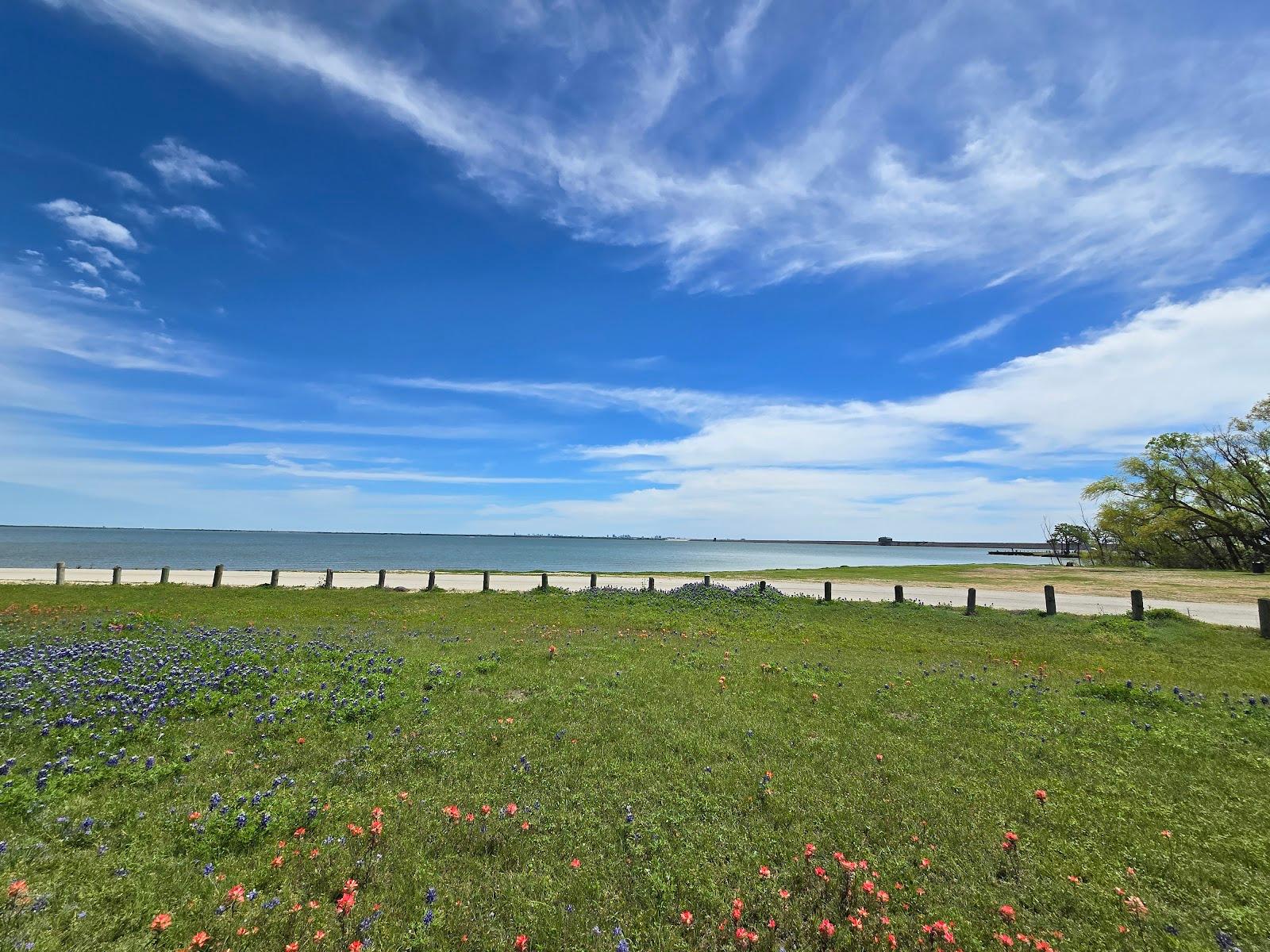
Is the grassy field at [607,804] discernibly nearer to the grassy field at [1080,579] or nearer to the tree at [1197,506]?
the grassy field at [1080,579]

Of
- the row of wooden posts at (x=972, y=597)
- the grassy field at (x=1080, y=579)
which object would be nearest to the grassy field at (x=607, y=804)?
the row of wooden posts at (x=972, y=597)

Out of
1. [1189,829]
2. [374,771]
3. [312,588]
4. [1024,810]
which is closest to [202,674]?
[374,771]

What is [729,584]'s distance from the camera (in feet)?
137

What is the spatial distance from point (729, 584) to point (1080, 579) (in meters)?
26.4

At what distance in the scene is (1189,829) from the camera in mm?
6145

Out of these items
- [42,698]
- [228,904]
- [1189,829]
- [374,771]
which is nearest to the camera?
[228,904]

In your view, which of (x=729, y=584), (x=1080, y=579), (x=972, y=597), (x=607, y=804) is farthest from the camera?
(x=729, y=584)

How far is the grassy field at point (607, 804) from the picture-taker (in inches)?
176

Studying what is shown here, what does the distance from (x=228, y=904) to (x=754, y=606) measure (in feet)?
74.8

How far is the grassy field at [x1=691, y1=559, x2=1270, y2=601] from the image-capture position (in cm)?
3174

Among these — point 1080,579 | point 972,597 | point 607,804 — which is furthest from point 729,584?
point 607,804

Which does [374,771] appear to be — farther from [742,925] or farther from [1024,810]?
[1024,810]

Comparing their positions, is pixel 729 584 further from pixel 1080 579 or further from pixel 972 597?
pixel 1080 579

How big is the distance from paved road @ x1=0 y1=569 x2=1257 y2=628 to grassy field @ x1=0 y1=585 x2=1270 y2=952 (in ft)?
52.3
